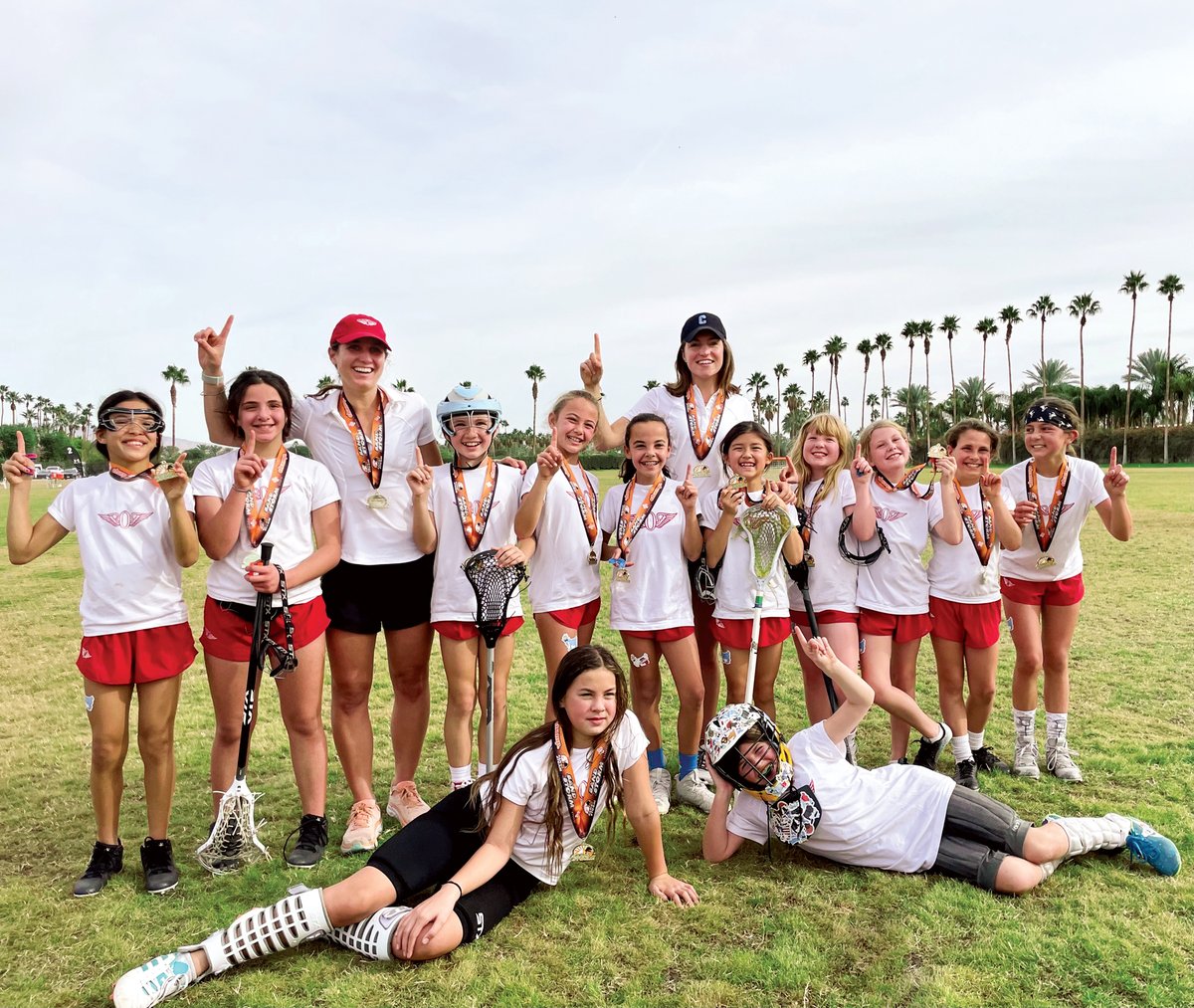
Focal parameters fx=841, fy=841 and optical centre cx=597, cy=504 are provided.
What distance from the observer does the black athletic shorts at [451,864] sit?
3586mm

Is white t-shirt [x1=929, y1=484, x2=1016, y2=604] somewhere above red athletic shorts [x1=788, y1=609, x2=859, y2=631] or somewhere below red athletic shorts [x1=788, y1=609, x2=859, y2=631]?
above

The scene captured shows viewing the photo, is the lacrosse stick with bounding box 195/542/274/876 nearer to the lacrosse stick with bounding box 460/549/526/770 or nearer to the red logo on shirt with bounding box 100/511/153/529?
the red logo on shirt with bounding box 100/511/153/529

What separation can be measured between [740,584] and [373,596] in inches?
82.9

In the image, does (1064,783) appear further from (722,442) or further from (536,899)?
(536,899)

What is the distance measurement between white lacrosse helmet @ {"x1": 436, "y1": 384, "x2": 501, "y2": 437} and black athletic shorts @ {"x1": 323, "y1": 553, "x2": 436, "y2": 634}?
0.79 meters

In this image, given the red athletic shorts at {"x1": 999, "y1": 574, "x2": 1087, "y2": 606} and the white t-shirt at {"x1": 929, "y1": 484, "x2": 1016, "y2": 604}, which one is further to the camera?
the red athletic shorts at {"x1": 999, "y1": 574, "x2": 1087, "y2": 606}

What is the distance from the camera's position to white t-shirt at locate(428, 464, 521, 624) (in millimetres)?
4582

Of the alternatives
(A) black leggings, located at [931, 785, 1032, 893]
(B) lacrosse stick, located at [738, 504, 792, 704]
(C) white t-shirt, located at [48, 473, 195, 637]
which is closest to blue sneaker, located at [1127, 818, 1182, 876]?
(A) black leggings, located at [931, 785, 1032, 893]

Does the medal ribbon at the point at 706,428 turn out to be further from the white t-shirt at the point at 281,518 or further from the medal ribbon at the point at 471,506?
the white t-shirt at the point at 281,518

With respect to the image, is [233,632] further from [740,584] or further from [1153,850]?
[1153,850]

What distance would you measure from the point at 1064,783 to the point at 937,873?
1.68 meters

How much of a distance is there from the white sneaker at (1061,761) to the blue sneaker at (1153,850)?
3.51 feet

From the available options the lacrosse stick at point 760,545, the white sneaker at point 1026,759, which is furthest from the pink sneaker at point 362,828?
the white sneaker at point 1026,759

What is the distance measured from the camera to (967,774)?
508 cm
